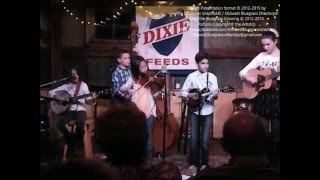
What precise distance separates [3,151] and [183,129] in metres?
1.70

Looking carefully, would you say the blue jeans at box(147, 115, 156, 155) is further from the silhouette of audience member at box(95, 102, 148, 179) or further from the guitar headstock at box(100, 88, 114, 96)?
the guitar headstock at box(100, 88, 114, 96)

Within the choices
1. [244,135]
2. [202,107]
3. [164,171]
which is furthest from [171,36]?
[164,171]

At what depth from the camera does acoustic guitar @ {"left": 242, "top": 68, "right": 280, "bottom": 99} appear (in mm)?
5695

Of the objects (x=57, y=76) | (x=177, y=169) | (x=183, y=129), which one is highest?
(x=57, y=76)

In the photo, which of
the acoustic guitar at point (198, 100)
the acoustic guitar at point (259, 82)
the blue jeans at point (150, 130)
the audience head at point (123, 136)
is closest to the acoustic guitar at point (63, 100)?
the audience head at point (123, 136)

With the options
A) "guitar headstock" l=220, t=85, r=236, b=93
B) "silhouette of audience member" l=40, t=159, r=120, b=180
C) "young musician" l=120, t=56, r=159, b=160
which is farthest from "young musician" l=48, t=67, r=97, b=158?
"guitar headstock" l=220, t=85, r=236, b=93

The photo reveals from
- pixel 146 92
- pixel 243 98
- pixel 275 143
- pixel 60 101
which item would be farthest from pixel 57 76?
pixel 275 143

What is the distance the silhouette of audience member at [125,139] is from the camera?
18.9ft

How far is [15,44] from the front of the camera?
5906mm

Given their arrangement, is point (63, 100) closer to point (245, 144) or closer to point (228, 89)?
point (228, 89)

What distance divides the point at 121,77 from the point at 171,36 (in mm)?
583

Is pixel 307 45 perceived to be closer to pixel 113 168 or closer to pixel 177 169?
pixel 177 169

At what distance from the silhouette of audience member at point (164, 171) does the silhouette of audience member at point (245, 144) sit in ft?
0.60

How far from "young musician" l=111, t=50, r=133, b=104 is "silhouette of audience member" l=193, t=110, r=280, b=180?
943mm
